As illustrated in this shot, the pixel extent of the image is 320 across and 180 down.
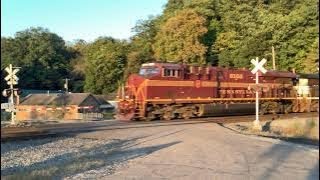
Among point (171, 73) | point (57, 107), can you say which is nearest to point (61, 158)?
point (171, 73)

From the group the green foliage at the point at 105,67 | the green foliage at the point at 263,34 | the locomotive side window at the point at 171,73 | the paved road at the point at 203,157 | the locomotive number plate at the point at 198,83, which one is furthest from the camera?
the green foliage at the point at 105,67

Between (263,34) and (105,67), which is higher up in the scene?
(105,67)

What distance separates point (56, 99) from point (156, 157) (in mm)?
43415

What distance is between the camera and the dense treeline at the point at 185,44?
96.6 feet

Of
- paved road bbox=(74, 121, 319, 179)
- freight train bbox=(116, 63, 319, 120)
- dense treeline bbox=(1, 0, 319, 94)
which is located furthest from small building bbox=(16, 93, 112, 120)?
paved road bbox=(74, 121, 319, 179)

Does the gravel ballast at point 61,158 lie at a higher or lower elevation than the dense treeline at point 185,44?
lower

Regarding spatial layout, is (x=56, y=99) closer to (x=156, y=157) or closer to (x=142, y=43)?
(x=142, y=43)

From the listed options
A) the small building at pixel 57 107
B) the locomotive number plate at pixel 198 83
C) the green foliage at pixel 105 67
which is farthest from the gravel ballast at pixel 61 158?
the green foliage at pixel 105 67

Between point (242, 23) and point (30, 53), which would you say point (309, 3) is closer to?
point (242, 23)

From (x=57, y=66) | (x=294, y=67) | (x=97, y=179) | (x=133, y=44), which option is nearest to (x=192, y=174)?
(x=97, y=179)

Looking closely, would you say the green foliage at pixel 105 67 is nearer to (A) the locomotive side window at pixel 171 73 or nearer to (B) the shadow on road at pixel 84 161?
(A) the locomotive side window at pixel 171 73

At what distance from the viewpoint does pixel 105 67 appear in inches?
3012

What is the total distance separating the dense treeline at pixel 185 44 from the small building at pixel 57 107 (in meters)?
11.0

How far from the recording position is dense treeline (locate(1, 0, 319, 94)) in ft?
96.6
